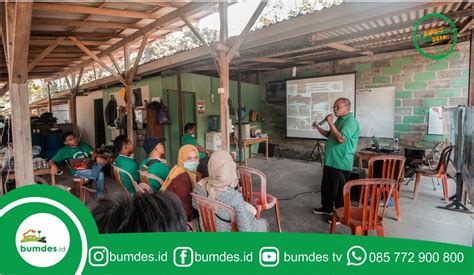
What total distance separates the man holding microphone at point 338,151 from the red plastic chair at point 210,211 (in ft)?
5.59

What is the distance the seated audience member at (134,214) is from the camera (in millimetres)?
910

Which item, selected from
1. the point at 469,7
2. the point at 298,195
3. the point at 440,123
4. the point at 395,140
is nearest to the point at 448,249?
the point at 469,7

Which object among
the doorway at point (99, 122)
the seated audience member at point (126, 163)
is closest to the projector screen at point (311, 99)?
the seated audience member at point (126, 163)

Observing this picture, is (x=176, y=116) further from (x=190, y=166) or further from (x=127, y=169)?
(x=190, y=166)

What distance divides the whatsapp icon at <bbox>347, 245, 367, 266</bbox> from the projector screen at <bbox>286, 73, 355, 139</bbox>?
4835 millimetres

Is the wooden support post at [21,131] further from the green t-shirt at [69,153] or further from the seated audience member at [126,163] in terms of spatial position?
the green t-shirt at [69,153]

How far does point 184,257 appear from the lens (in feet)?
4.13

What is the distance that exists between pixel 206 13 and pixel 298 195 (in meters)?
2.89

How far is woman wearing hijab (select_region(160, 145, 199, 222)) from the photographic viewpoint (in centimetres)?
195

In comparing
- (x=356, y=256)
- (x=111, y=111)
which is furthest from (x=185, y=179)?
(x=111, y=111)

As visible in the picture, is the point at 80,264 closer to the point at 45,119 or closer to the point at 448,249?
the point at 448,249

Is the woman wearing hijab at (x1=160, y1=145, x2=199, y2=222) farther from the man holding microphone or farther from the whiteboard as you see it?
the whiteboard

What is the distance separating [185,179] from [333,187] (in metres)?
1.87

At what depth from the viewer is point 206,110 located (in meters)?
6.23
